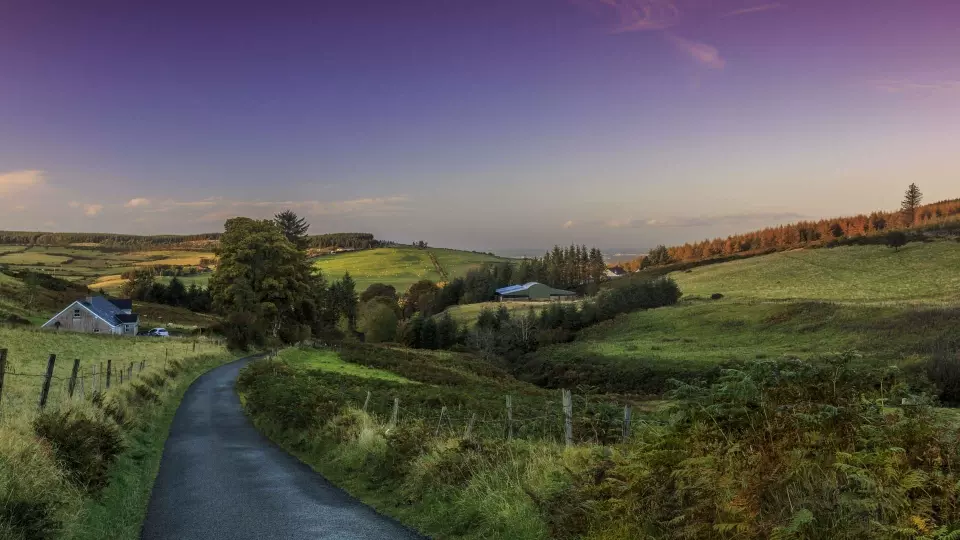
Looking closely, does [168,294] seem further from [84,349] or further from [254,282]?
[84,349]

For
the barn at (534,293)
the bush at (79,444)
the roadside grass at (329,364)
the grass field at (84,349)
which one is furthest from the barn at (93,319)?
the bush at (79,444)

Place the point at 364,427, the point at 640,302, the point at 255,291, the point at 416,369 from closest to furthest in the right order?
the point at 364,427, the point at 416,369, the point at 255,291, the point at 640,302

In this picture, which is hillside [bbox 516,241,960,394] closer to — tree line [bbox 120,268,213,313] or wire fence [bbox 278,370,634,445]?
wire fence [bbox 278,370,634,445]

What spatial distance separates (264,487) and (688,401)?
907 cm

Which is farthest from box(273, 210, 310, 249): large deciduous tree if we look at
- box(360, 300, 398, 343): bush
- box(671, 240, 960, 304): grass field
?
box(671, 240, 960, 304): grass field

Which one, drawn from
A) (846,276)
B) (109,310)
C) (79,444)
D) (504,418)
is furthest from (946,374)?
(109,310)

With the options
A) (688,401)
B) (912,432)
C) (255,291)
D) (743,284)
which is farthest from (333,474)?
(743,284)

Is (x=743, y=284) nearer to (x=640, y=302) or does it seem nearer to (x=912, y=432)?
(x=640, y=302)

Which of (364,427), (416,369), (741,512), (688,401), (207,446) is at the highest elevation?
(688,401)

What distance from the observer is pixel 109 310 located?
8906 cm

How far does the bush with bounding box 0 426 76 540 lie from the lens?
284 inches

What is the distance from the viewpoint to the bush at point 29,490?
7.23 m

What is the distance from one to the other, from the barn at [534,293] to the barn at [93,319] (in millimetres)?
77122

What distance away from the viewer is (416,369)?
159 ft
